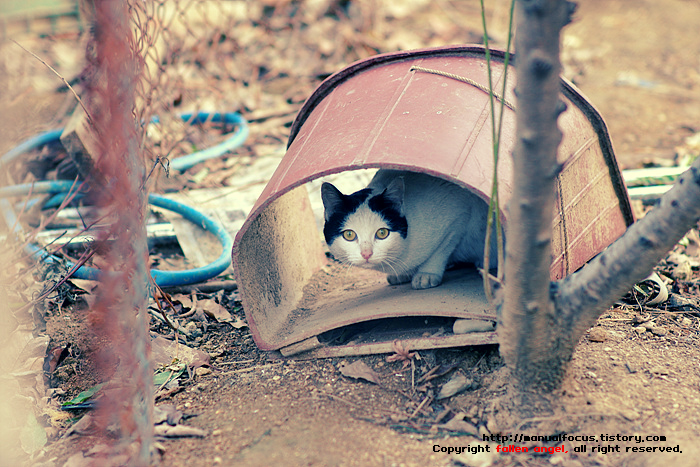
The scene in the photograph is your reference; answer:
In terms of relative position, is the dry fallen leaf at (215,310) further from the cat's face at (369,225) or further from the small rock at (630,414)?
the small rock at (630,414)

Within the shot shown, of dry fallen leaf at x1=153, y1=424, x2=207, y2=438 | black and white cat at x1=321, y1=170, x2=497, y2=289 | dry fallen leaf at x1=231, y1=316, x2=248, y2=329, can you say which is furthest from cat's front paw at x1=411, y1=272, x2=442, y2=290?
dry fallen leaf at x1=153, y1=424, x2=207, y2=438

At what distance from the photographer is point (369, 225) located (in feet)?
8.95

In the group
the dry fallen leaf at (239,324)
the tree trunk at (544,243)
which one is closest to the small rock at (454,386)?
the tree trunk at (544,243)

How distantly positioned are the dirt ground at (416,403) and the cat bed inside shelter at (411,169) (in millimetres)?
161

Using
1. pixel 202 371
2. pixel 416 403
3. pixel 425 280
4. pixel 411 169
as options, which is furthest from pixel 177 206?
pixel 416 403

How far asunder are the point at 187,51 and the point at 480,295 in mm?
5214

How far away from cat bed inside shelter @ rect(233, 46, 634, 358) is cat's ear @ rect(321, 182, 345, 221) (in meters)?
0.26

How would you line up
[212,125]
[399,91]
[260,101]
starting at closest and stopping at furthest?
[399,91], [212,125], [260,101]

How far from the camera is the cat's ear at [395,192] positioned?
8.68ft

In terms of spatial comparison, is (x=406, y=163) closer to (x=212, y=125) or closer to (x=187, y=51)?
(x=212, y=125)

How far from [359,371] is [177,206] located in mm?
1846

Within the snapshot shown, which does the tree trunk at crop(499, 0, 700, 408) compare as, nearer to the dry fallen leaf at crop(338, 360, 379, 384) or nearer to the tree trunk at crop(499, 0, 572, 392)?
the tree trunk at crop(499, 0, 572, 392)

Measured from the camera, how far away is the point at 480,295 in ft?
8.17

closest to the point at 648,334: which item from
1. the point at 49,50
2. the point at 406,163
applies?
the point at 406,163
